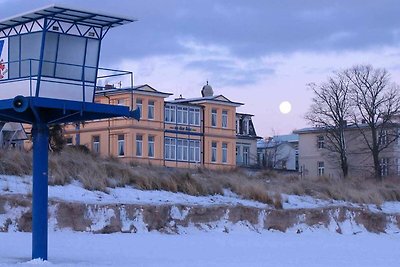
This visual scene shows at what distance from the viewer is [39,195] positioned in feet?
77.7

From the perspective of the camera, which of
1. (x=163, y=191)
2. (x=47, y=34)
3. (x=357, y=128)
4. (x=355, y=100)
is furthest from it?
(x=357, y=128)

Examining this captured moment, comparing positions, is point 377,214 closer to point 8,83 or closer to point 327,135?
point 8,83

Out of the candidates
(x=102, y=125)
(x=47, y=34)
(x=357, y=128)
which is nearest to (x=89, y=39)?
(x=47, y=34)

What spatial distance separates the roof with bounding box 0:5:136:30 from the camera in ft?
75.6

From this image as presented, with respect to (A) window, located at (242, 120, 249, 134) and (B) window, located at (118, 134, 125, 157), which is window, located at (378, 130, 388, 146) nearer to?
(A) window, located at (242, 120, 249, 134)

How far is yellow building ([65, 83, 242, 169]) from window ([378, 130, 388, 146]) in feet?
44.1

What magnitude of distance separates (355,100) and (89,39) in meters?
64.3

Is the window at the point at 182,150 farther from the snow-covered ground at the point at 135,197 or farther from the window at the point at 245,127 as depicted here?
the snow-covered ground at the point at 135,197

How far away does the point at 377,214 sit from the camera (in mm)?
43594

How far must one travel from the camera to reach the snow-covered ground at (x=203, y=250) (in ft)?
82.9

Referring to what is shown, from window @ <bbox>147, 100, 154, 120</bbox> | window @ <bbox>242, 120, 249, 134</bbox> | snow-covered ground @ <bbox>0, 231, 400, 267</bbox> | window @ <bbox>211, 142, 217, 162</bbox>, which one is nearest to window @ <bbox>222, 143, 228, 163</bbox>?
window @ <bbox>211, 142, 217, 162</bbox>

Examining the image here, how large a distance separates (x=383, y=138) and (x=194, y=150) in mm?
18989

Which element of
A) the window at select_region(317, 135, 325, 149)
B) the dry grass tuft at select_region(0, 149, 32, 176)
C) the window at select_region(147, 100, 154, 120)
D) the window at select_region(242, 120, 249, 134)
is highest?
the window at select_region(242, 120, 249, 134)

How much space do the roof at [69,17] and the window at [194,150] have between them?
190 feet
